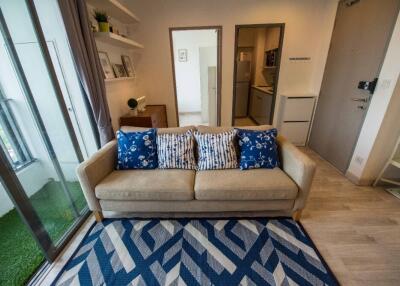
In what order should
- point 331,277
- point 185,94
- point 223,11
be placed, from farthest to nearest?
point 185,94, point 223,11, point 331,277

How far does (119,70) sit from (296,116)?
2945 mm

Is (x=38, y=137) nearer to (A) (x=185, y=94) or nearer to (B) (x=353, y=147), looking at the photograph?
(B) (x=353, y=147)

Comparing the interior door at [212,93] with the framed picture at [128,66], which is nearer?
the framed picture at [128,66]

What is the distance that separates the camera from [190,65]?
5.62 m

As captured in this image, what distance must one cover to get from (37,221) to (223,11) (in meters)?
3.51

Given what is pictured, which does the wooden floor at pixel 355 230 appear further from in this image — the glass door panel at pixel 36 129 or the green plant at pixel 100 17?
the green plant at pixel 100 17

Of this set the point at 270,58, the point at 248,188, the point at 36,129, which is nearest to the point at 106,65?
the point at 36,129

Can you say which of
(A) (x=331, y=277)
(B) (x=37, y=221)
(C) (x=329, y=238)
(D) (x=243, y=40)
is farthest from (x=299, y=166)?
(D) (x=243, y=40)

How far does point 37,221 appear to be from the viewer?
135 centimetres

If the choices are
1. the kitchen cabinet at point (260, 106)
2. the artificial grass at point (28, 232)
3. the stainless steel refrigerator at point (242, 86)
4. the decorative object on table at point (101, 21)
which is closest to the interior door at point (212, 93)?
the stainless steel refrigerator at point (242, 86)

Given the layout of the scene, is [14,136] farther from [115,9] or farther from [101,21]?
[115,9]

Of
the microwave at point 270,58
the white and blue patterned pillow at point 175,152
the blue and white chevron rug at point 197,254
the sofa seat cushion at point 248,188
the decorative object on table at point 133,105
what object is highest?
the microwave at point 270,58

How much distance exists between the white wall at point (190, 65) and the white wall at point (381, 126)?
13.3 ft

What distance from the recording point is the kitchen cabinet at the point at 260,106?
3667 millimetres
